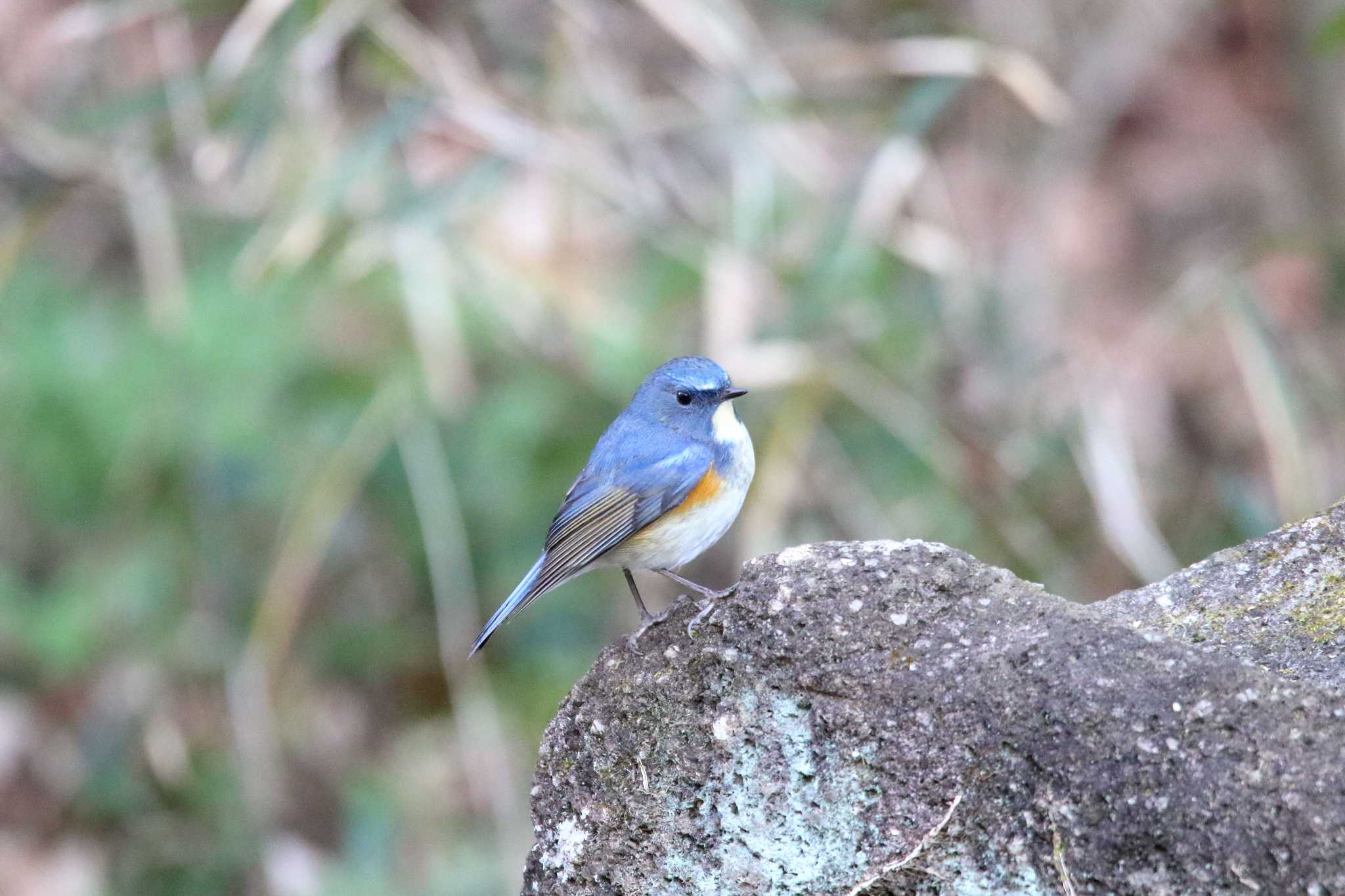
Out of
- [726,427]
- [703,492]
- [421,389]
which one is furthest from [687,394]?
[421,389]

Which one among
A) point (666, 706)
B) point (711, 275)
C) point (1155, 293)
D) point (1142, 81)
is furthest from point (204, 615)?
point (1142, 81)

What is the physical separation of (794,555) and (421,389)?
9.19 feet

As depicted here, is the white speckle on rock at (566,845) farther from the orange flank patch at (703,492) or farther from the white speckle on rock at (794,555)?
the orange flank patch at (703,492)

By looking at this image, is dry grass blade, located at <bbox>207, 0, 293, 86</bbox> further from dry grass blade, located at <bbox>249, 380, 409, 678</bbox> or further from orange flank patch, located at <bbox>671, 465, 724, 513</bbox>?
orange flank patch, located at <bbox>671, 465, 724, 513</bbox>

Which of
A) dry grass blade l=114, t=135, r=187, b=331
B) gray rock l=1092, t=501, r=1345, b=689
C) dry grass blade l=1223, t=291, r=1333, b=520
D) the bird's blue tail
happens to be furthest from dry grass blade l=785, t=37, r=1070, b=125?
gray rock l=1092, t=501, r=1345, b=689

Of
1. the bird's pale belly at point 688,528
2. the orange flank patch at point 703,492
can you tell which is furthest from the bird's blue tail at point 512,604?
the orange flank patch at point 703,492

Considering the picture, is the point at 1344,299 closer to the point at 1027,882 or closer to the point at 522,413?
the point at 522,413

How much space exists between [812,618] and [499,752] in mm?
2748

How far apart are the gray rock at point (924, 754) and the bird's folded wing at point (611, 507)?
85 centimetres

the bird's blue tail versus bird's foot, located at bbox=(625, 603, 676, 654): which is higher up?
the bird's blue tail

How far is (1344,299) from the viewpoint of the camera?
19.7 feet

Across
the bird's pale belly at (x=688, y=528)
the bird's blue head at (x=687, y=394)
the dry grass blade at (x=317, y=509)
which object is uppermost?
the dry grass blade at (x=317, y=509)

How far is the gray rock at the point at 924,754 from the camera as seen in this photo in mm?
1854

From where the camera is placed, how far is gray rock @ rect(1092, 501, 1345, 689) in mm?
2139
